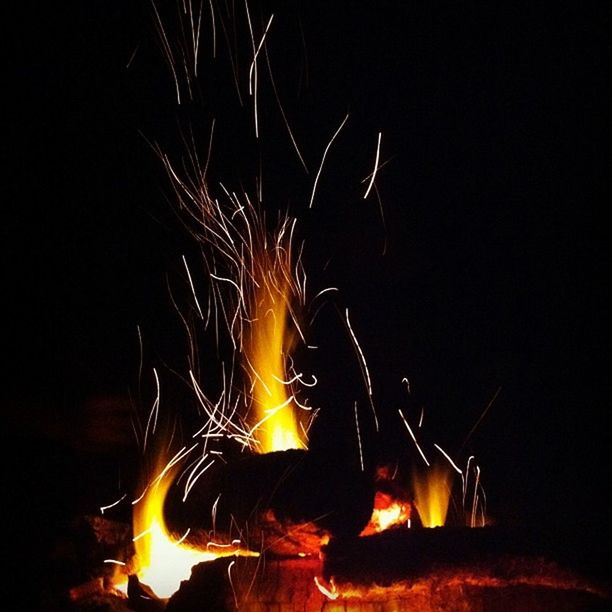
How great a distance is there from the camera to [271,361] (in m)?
5.33

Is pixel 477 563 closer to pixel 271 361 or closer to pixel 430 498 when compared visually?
pixel 430 498

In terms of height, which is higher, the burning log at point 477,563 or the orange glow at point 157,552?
the burning log at point 477,563

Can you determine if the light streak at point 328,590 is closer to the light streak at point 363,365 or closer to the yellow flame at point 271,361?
the yellow flame at point 271,361

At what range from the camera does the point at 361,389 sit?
6535mm

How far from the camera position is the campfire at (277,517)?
12.3 ft

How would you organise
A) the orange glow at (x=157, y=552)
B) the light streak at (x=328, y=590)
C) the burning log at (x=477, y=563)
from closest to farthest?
the burning log at (x=477, y=563) < the light streak at (x=328, y=590) < the orange glow at (x=157, y=552)

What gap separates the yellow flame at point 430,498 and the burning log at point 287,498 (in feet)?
2.29

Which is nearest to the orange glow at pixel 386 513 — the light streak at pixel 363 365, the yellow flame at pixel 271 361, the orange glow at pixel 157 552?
the yellow flame at pixel 271 361

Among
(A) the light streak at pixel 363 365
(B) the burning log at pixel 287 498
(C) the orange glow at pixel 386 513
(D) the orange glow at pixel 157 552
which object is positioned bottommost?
(D) the orange glow at pixel 157 552

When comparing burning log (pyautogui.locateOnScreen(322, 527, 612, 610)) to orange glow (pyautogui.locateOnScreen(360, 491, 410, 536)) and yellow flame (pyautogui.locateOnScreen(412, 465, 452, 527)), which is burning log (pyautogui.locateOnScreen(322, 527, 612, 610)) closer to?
orange glow (pyautogui.locateOnScreen(360, 491, 410, 536))

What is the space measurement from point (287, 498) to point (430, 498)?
1214mm

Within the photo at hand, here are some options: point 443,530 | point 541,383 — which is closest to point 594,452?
point 541,383

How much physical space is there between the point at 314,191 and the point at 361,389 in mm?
1777

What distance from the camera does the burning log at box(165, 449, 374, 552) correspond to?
13.4 ft
